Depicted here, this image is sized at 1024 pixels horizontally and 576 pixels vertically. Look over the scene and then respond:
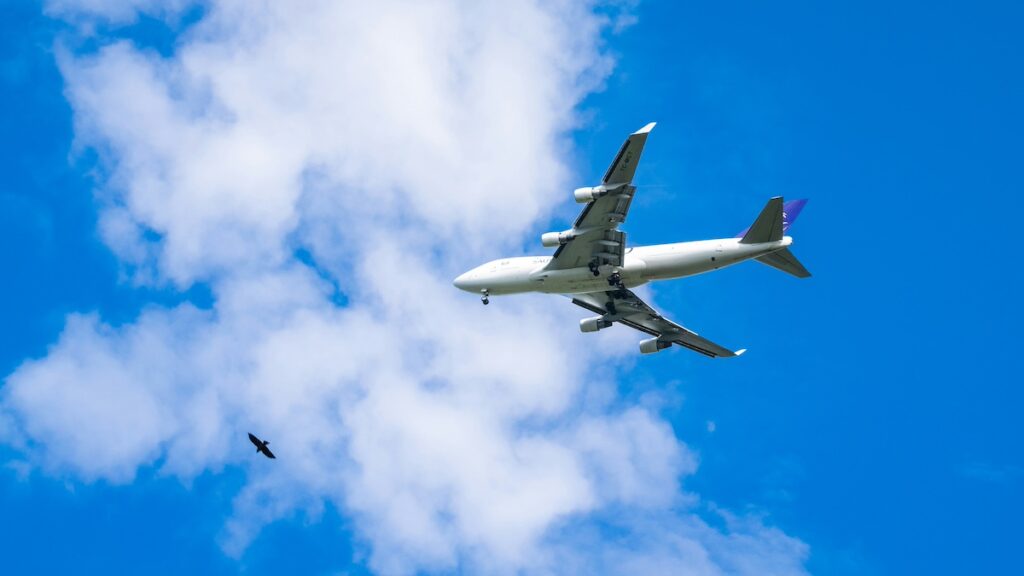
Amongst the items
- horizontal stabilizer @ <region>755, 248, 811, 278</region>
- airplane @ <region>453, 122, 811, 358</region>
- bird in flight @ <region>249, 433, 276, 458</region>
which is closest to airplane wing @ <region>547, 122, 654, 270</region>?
airplane @ <region>453, 122, 811, 358</region>

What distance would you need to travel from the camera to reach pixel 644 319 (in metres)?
83.0

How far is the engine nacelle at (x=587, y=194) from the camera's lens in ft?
225

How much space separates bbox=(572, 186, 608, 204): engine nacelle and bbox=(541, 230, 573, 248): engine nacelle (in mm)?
3020

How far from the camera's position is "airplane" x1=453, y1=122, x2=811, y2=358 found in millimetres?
68438

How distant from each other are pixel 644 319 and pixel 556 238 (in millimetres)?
13769

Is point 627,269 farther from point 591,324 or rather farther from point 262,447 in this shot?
point 262,447

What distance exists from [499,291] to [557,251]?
5334 mm

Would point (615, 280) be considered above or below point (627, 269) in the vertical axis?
below

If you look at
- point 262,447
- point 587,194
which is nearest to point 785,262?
point 587,194

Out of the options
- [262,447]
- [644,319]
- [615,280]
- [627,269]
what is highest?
[644,319]

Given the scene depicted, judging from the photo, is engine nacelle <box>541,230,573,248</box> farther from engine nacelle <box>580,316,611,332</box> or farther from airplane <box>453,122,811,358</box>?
engine nacelle <box>580,316,611,332</box>

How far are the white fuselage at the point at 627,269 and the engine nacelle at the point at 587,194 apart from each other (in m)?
5.41

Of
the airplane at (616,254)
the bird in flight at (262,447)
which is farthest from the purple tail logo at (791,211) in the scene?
the bird in flight at (262,447)

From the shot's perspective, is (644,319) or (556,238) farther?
(644,319)
